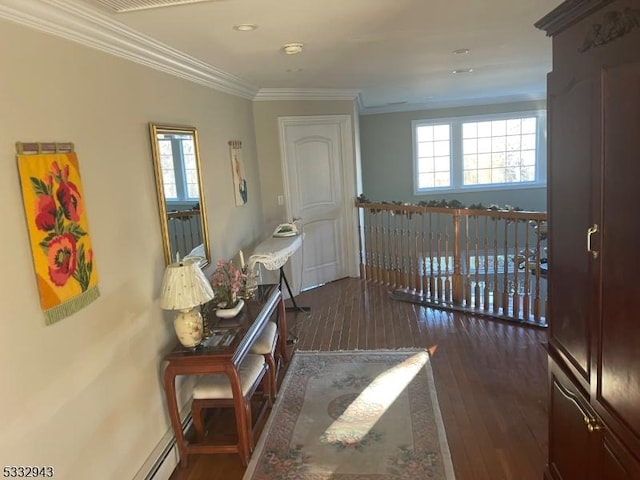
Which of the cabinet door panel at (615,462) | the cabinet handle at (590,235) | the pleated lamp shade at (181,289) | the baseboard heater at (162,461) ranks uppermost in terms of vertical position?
the cabinet handle at (590,235)

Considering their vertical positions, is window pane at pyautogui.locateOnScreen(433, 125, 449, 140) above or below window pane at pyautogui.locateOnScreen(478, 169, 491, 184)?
above

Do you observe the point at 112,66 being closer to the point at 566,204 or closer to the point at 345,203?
the point at 566,204

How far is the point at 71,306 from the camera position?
1.90 metres

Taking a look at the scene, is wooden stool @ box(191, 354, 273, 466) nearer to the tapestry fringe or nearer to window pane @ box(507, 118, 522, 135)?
the tapestry fringe

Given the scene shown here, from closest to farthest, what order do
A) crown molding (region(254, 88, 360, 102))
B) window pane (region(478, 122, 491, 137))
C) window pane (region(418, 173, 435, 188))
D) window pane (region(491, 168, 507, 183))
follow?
crown molding (region(254, 88, 360, 102)), window pane (region(478, 122, 491, 137)), window pane (region(491, 168, 507, 183)), window pane (region(418, 173, 435, 188))

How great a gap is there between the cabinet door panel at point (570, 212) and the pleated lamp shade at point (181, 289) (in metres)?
1.69

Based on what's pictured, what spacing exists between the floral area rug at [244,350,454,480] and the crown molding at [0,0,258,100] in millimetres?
2299

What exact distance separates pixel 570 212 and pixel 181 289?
181 cm

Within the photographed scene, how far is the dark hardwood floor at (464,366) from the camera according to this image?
262 cm

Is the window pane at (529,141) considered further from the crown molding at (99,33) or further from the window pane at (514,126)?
the crown molding at (99,33)

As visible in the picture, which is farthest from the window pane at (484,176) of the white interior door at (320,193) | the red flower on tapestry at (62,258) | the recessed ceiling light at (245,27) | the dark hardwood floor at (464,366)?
the red flower on tapestry at (62,258)

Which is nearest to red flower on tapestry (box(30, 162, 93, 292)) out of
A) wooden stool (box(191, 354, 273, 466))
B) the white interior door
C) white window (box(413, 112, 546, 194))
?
wooden stool (box(191, 354, 273, 466))

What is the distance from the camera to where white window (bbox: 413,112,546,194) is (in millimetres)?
8383

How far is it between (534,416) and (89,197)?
2.79 metres
